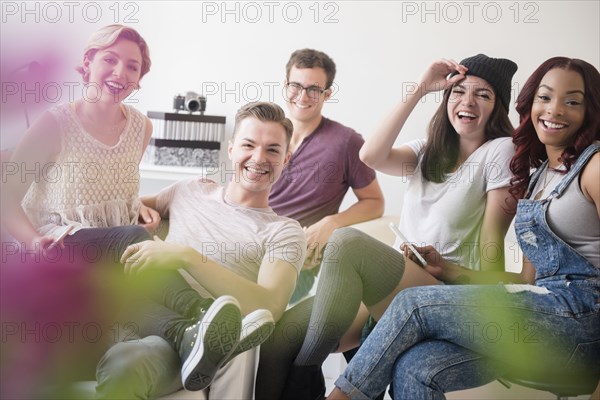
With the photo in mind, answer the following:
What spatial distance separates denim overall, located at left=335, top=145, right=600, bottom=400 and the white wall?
0.39 m

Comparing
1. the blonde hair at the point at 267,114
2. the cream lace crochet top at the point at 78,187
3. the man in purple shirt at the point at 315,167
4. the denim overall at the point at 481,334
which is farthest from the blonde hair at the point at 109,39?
the denim overall at the point at 481,334

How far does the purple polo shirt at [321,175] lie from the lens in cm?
149

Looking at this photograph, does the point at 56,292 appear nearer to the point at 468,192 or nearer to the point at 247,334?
the point at 247,334

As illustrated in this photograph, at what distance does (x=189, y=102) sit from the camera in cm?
158

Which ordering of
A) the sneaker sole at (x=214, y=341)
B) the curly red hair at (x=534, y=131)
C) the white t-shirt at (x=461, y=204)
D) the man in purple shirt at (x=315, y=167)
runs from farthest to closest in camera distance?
the man in purple shirt at (x=315, y=167)
the white t-shirt at (x=461, y=204)
the curly red hair at (x=534, y=131)
the sneaker sole at (x=214, y=341)

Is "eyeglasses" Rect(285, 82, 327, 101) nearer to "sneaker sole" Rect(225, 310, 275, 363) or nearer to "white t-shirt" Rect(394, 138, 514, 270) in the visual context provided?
"white t-shirt" Rect(394, 138, 514, 270)

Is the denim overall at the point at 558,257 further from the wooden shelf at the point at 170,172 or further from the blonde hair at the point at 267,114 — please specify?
Answer: the wooden shelf at the point at 170,172

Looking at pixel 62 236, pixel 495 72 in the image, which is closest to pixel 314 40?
pixel 495 72

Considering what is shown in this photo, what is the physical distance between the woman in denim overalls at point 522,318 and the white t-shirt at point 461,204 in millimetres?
110

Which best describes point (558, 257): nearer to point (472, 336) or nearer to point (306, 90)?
point (472, 336)

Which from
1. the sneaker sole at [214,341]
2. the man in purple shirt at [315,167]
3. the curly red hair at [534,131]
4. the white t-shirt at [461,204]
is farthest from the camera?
the man in purple shirt at [315,167]

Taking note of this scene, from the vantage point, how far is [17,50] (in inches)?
62.0

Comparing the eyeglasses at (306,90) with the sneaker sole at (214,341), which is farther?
the eyeglasses at (306,90)

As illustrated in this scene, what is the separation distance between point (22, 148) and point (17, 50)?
0.36 metres
